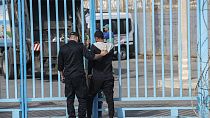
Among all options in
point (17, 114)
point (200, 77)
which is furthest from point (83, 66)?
point (200, 77)

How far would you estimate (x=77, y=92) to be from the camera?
29.1 ft

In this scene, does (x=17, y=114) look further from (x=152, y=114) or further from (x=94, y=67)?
(x=152, y=114)

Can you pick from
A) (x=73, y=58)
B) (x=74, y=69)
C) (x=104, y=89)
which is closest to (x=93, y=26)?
Result: (x=73, y=58)

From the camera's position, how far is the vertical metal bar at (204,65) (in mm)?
8961

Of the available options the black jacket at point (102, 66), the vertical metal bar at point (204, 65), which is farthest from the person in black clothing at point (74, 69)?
the vertical metal bar at point (204, 65)

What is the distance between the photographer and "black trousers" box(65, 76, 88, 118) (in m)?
8.82

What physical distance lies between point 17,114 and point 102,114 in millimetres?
1795

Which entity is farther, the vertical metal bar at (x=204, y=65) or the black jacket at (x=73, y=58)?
the vertical metal bar at (x=204, y=65)

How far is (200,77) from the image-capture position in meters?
8.99

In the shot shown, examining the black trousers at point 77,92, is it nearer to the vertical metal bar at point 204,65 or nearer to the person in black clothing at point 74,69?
the person in black clothing at point 74,69

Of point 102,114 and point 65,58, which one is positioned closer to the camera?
point 65,58

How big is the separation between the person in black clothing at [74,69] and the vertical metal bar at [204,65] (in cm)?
174

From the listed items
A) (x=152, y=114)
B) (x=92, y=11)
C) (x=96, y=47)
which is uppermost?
(x=92, y=11)

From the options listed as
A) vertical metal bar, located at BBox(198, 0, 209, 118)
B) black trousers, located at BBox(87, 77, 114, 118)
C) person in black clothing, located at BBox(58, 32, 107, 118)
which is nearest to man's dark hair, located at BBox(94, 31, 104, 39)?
person in black clothing, located at BBox(58, 32, 107, 118)
